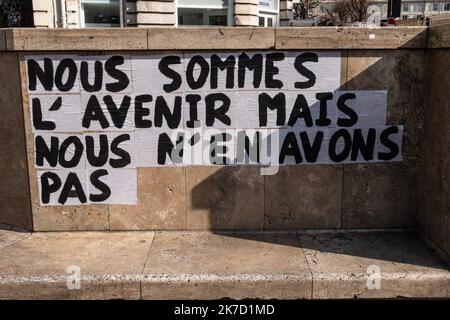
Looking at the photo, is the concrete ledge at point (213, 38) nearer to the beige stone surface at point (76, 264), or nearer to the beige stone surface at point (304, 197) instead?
the beige stone surface at point (304, 197)

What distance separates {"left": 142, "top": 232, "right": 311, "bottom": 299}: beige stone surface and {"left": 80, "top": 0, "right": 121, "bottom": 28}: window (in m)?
11.6

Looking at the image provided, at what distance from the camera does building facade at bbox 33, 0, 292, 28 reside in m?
14.4

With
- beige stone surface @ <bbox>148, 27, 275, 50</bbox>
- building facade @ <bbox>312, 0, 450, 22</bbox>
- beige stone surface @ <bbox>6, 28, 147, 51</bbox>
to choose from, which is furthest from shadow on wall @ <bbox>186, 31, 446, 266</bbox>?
building facade @ <bbox>312, 0, 450, 22</bbox>

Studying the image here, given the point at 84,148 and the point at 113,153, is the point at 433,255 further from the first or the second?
the point at 84,148

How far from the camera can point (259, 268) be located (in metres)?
4.53

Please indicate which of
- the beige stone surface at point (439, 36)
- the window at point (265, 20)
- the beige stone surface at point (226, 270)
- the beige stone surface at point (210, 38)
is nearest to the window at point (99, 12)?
the window at point (265, 20)

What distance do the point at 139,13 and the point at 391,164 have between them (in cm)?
1144

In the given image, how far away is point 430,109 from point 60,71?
435 cm

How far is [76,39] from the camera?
16.7ft

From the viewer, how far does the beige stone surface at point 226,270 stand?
14.1 feet

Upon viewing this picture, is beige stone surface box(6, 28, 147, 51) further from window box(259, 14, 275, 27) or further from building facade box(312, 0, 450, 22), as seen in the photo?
building facade box(312, 0, 450, 22)
